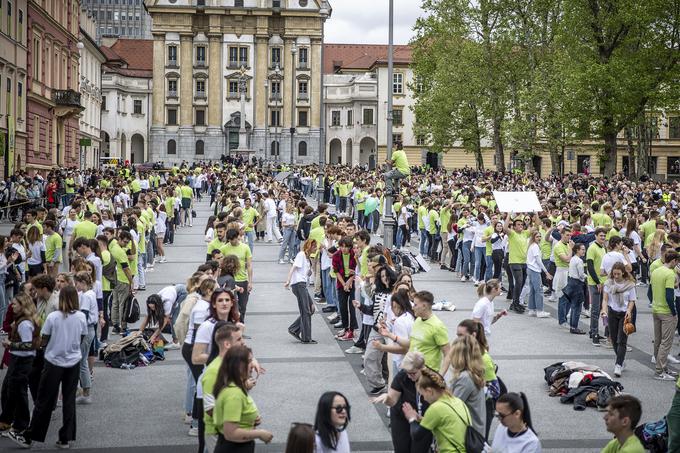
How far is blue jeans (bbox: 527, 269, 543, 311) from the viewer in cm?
1820

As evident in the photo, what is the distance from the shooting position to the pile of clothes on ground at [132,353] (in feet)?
44.6

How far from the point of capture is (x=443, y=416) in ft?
22.9

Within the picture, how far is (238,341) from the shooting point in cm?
774

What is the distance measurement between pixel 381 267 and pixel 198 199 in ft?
139

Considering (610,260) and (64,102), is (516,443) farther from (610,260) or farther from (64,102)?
(64,102)

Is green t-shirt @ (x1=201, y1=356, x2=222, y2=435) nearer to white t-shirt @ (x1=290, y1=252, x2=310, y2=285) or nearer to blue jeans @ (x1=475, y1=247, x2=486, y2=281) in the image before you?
white t-shirt @ (x1=290, y1=252, x2=310, y2=285)

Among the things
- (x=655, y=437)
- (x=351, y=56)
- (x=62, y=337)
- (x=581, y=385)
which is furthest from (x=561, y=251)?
(x=351, y=56)

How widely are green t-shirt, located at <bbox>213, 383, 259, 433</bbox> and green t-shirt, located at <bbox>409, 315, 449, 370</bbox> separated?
9.20ft

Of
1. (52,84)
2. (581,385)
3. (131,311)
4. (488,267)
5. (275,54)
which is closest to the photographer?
(581,385)

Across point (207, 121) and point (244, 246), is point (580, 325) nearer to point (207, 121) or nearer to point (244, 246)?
point (244, 246)

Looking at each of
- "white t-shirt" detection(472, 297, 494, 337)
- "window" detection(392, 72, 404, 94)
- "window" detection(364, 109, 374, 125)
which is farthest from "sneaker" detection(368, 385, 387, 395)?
"window" detection(364, 109, 374, 125)

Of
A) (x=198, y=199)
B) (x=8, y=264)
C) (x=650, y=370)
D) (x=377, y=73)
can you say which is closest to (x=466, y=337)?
(x=650, y=370)

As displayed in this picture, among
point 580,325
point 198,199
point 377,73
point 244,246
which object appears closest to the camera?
point 244,246

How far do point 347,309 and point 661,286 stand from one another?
5147 mm
